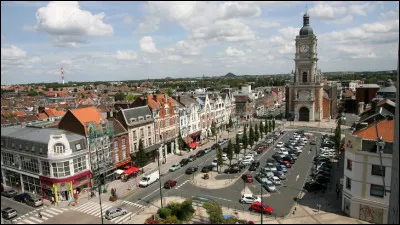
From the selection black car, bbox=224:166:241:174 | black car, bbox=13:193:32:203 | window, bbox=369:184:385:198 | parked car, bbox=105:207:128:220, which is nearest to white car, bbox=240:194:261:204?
black car, bbox=224:166:241:174

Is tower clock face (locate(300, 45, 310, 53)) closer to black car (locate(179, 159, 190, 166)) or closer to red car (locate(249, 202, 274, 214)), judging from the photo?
black car (locate(179, 159, 190, 166))

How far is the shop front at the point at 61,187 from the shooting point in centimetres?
2858

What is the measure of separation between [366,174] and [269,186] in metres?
11.3

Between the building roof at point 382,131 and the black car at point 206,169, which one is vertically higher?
the building roof at point 382,131

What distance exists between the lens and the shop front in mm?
28578

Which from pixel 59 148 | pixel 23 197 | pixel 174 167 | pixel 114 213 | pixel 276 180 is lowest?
pixel 276 180

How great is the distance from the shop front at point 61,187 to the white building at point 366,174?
24044mm

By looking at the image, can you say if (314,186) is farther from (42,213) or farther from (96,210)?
(42,213)

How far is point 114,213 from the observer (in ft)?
83.2

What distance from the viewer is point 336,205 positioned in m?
26.9

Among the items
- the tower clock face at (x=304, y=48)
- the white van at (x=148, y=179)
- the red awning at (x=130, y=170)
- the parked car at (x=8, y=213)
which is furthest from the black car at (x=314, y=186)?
the tower clock face at (x=304, y=48)

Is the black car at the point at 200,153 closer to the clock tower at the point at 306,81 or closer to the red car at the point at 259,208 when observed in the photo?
the red car at the point at 259,208

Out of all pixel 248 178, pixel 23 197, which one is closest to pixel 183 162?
pixel 248 178

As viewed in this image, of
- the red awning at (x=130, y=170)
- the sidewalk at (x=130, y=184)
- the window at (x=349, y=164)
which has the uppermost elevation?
the window at (x=349, y=164)
